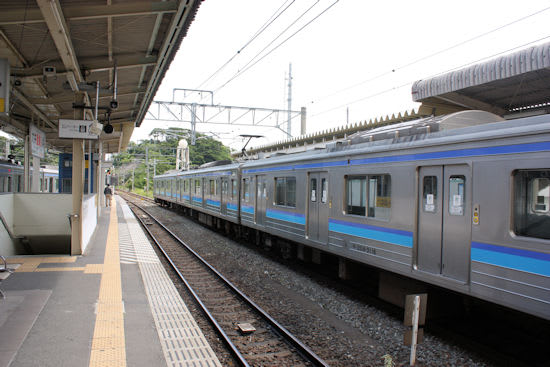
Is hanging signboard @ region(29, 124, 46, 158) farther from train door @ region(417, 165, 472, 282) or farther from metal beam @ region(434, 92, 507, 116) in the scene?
train door @ region(417, 165, 472, 282)

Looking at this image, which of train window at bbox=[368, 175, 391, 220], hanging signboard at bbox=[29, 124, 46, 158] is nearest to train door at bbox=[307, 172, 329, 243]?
train window at bbox=[368, 175, 391, 220]

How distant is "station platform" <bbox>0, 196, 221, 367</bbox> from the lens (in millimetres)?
4223

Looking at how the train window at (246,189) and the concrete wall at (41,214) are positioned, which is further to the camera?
the train window at (246,189)

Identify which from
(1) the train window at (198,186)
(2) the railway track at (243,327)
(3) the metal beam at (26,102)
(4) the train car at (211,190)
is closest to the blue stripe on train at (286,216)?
(2) the railway track at (243,327)

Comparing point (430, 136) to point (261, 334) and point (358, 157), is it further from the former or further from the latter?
point (261, 334)

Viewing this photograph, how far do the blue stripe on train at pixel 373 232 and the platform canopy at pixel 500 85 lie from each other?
350 cm

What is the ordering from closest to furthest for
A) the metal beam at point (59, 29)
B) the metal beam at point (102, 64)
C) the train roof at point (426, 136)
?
the train roof at point (426, 136)
the metal beam at point (59, 29)
the metal beam at point (102, 64)

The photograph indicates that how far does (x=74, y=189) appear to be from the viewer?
361 inches

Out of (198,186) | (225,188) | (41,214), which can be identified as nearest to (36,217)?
(41,214)

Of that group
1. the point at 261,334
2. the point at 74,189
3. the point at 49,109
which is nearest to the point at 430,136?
the point at 261,334

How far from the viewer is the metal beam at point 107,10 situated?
241 inches

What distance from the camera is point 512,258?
4113mm

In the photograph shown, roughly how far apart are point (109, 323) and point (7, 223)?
684 centimetres

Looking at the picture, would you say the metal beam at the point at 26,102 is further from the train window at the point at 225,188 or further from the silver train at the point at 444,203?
the silver train at the point at 444,203
